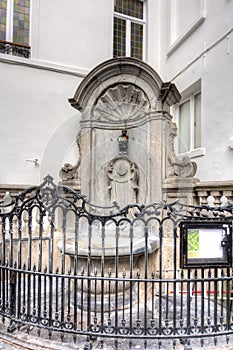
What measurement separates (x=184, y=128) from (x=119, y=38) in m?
2.75

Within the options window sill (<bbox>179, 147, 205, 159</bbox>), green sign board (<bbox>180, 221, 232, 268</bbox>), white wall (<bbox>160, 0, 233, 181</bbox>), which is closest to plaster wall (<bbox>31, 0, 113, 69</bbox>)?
white wall (<bbox>160, 0, 233, 181</bbox>)

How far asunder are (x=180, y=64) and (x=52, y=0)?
3108 millimetres

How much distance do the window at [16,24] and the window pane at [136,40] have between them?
2476mm

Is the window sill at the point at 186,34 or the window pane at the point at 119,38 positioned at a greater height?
the window pane at the point at 119,38

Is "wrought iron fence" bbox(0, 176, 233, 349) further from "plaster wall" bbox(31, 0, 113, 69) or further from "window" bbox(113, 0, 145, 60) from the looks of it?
"window" bbox(113, 0, 145, 60)

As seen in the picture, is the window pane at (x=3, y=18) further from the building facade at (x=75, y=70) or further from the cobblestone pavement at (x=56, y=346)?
the cobblestone pavement at (x=56, y=346)

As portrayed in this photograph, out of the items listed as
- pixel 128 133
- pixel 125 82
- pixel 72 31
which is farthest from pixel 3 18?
pixel 128 133

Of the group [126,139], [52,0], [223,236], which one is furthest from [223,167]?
[52,0]

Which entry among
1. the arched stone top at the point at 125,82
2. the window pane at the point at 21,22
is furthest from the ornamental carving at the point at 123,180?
the window pane at the point at 21,22

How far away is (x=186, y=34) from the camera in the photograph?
6.25 meters

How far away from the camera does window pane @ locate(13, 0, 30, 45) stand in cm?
638

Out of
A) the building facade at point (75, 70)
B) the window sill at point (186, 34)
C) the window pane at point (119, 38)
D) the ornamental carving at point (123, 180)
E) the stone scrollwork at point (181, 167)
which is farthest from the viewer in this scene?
the window pane at point (119, 38)

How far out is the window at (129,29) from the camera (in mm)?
7164

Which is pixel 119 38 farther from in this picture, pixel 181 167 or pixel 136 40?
pixel 181 167
